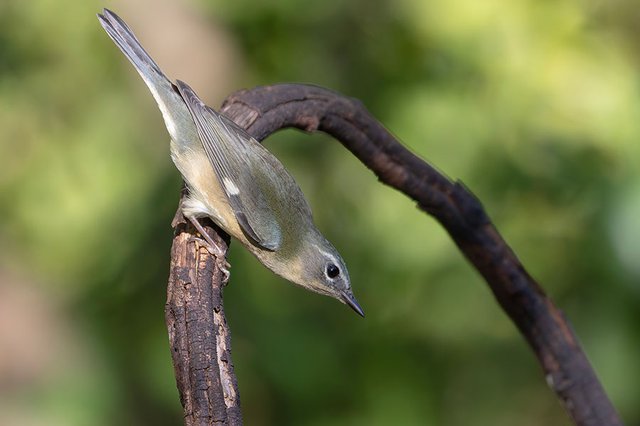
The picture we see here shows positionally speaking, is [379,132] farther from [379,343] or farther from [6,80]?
[6,80]

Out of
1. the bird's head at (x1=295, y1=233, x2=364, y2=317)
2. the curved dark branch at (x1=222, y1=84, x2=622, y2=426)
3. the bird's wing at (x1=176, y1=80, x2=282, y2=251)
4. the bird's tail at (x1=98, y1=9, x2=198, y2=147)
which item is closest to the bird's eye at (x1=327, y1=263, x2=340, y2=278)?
the bird's head at (x1=295, y1=233, x2=364, y2=317)

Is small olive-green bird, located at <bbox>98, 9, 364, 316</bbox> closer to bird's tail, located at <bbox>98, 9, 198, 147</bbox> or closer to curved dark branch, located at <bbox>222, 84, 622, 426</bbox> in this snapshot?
bird's tail, located at <bbox>98, 9, 198, 147</bbox>

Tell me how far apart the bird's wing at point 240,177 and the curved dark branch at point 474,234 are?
0.48 meters

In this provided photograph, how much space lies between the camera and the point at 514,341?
4.18 metres

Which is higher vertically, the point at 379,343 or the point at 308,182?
the point at 308,182

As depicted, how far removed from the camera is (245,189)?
3252mm

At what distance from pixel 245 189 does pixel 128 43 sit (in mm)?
688

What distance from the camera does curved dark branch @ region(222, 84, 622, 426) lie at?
2.65m

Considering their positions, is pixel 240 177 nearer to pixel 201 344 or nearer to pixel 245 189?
pixel 245 189

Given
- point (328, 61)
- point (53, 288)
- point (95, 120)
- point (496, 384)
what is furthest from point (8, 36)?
point (496, 384)

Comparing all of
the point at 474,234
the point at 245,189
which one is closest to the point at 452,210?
the point at 474,234

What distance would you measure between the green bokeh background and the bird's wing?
0.63 meters

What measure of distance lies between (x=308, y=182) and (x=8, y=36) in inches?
63.3

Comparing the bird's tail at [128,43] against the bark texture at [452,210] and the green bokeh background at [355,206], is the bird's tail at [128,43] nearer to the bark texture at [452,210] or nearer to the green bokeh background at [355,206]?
the green bokeh background at [355,206]
